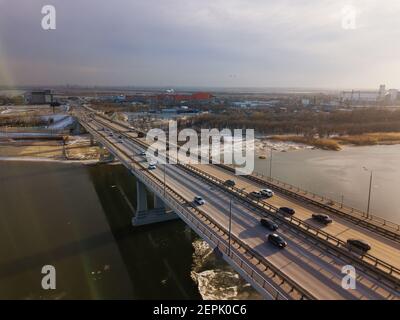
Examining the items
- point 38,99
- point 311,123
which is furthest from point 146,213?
point 38,99

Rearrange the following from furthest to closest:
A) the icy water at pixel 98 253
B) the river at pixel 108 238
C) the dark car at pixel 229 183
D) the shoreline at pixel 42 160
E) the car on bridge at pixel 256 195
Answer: the shoreline at pixel 42 160 < the dark car at pixel 229 183 < the car on bridge at pixel 256 195 < the river at pixel 108 238 < the icy water at pixel 98 253

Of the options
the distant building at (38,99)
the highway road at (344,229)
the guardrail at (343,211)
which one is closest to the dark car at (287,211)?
the highway road at (344,229)

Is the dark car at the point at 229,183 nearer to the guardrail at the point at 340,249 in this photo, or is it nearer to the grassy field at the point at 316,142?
the guardrail at the point at 340,249

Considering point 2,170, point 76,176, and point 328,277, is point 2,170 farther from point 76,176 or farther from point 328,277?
point 328,277

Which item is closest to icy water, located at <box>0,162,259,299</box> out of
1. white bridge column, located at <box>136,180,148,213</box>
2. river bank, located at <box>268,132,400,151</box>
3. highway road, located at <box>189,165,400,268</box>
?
white bridge column, located at <box>136,180,148,213</box>

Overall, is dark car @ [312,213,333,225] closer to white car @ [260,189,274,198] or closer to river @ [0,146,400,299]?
white car @ [260,189,274,198]
